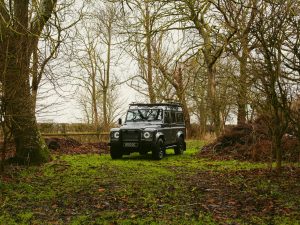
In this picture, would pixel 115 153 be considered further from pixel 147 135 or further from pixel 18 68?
pixel 18 68

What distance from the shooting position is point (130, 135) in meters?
14.8

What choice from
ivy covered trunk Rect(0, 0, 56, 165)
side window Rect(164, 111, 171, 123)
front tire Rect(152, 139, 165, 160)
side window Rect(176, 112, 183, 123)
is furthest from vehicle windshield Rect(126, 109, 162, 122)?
ivy covered trunk Rect(0, 0, 56, 165)

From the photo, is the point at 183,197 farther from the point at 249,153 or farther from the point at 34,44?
the point at 249,153

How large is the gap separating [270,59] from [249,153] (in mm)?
6546

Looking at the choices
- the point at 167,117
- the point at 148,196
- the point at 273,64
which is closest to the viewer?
the point at 148,196

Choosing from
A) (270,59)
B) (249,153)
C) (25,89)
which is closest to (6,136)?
(25,89)

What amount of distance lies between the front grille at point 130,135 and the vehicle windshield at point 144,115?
4.22ft

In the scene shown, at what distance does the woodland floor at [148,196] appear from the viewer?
20.7ft

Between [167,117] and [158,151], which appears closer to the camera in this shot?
[158,151]

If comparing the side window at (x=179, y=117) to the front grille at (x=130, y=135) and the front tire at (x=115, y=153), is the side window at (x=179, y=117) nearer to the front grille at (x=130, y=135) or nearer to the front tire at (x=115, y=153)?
the front grille at (x=130, y=135)

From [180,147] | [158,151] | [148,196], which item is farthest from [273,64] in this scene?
[180,147]

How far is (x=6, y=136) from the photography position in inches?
380

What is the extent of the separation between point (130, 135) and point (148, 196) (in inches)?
276

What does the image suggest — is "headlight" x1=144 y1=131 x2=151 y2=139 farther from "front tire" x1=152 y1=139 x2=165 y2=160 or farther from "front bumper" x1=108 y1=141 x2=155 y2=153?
"front tire" x1=152 y1=139 x2=165 y2=160
